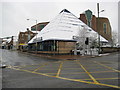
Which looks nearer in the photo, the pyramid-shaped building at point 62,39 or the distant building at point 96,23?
the pyramid-shaped building at point 62,39

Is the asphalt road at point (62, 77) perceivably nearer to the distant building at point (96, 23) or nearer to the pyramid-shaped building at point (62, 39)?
the pyramid-shaped building at point (62, 39)

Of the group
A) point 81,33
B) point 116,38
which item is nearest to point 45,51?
Result: point 81,33

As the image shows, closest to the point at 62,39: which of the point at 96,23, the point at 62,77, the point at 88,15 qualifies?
the point at 62,77

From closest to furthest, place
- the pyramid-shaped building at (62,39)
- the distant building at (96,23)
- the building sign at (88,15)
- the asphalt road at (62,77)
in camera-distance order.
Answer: the asphalt road at (62,77) → the pyramid-shaped building at (62,39) → the building sign at (88,15) → the distant building at (96,23)

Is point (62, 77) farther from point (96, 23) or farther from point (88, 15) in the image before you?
point (96, 23)

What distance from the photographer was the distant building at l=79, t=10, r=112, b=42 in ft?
168

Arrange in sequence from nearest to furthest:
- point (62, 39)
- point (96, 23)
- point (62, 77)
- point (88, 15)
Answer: point (62, 77)
point (62, 39)
point (88, 15)
point (96, 23)

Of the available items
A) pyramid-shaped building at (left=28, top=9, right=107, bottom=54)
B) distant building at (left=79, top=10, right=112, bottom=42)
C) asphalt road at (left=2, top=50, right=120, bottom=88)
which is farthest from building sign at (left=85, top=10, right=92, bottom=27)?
asphalt road at (left=2, top=50, right=120, bottom=88)

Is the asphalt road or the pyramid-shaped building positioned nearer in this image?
the asphalt road

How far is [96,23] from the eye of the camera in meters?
55.8

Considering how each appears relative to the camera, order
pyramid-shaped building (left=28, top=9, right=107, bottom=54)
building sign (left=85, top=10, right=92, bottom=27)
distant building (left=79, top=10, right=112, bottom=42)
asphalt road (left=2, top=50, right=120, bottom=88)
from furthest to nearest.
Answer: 1. distant building (left=79, top=10, right=112, bottom=42)
2. building sign (left=85, top=10, right=92, bottom=27)
3. pyramid-shaped building (left=28, top=9, right=107, bottom=54)
4. asphalt road (left=2, top=50, right=120, bottom=88)

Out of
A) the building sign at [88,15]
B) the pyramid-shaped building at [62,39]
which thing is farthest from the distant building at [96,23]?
the pyramid-shaped building at [62,39]

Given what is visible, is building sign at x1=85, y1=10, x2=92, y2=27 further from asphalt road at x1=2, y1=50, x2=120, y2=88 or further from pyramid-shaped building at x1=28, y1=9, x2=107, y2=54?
asphalt road at x1=2, y1=50, x2=120, y2=88

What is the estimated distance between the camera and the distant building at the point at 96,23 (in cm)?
5134
